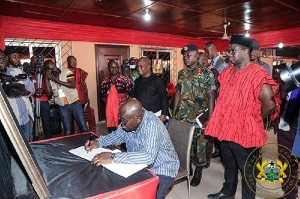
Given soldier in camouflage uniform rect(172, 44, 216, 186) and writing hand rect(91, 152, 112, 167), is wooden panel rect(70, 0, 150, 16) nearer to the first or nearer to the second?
soldier in camouflage uniform rect(172, 44, 216, 186)

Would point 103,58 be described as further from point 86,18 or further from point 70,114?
point 70,114

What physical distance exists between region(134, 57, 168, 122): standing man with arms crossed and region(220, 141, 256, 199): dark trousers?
1087 millimetres

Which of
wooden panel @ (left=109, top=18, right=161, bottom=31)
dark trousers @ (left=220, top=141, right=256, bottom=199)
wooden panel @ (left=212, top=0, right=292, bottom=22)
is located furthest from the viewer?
wooden panel @ (left=109, top=18, right=161, bottom=31)

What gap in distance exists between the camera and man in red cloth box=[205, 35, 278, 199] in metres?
1.77

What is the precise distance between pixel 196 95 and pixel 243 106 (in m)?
0.82

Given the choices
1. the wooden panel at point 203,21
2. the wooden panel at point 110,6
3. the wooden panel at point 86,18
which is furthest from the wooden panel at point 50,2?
the wooden panel at point 203,21

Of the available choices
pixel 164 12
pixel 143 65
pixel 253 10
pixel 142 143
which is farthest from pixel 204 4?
pixel 142 143

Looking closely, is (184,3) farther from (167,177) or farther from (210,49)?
(167,177)

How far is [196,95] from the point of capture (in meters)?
2.61

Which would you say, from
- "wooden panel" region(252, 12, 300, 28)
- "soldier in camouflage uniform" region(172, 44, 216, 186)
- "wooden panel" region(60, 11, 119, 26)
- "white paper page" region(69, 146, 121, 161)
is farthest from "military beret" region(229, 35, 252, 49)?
"wooden panel" region(252, 12, 300, 28)

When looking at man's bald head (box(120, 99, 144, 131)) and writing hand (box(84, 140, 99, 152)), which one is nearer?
man's bald head (box(120, 99, 144, 131))

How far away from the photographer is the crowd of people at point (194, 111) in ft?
5.04

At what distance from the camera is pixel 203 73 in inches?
102

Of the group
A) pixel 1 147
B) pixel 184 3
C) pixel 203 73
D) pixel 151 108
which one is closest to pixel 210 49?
pixel 184 3
